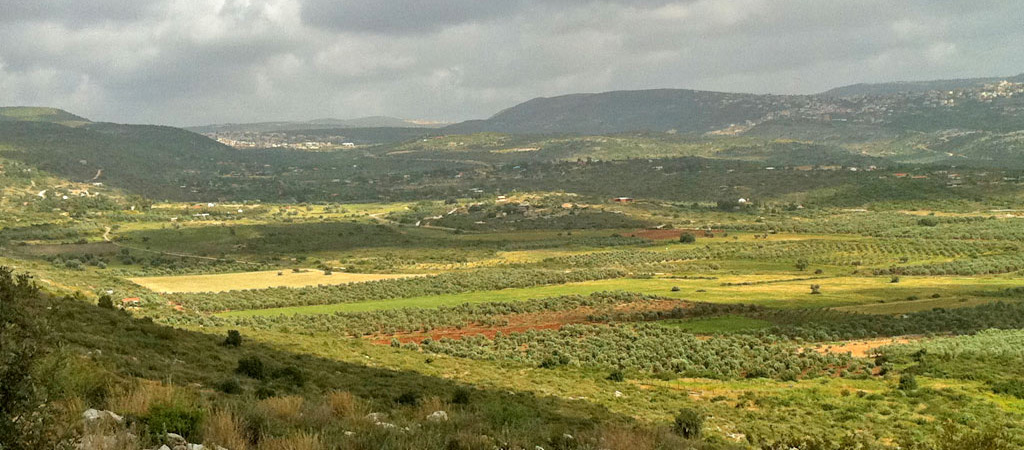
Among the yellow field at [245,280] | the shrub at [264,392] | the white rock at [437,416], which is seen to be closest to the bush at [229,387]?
the shrub at [264,392]

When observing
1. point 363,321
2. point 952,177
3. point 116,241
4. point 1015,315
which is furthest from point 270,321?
point 952,177

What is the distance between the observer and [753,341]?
4194 cm

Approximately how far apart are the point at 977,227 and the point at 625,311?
82.2 metres

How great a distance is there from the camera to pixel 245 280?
258ft

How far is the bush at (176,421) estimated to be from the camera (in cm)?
941

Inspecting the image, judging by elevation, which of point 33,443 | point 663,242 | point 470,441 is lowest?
point 663,242

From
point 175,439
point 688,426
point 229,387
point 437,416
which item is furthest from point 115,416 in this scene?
point 688,426

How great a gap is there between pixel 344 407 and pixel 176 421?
3.73 m

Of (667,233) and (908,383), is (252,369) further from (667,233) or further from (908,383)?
(667,233)

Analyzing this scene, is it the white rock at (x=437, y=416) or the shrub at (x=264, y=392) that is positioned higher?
the white rock at (x=437, y=416)

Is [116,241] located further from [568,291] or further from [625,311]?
[625,311]

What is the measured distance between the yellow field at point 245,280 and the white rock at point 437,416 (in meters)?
60.9

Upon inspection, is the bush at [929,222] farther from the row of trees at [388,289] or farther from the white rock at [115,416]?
the white rock at [115,416]

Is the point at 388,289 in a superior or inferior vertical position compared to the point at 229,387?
inferior
